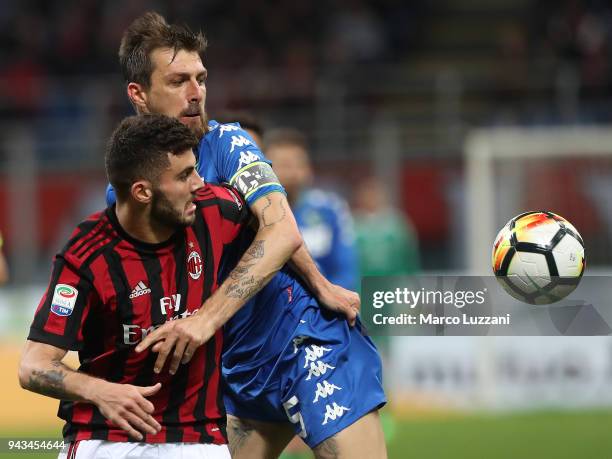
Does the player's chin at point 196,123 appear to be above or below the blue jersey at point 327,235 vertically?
above

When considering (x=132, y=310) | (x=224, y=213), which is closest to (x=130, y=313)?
(x=132, y=310)

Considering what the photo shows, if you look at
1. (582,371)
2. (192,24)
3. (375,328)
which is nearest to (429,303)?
(375,328)

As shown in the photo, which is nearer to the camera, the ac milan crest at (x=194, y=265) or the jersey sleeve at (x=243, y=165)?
the ac milan crest at (x=194, y=265)

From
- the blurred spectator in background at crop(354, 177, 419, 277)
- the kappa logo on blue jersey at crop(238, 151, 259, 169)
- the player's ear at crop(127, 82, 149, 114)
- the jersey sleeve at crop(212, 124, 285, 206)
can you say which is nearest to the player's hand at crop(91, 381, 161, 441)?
the jersey sleeve at crop(212, 124, 285, 206)

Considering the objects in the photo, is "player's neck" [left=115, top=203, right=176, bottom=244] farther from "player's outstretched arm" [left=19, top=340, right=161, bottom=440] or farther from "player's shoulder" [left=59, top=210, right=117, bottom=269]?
"player's outstretched arm" [left=19, top=340, right=161, bottom=440]

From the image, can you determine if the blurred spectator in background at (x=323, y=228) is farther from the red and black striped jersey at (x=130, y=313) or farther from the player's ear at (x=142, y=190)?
the player's ear at (x=142, y=190)

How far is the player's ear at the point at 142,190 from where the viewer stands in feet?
12.2

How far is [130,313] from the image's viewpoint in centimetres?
370

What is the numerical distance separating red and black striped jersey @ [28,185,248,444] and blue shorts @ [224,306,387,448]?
1.68 feet

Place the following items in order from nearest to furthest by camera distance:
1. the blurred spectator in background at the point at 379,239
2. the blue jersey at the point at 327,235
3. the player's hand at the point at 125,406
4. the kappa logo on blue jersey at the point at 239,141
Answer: the player's hand at the point at 125,406
the kappa logo on blue jersey at the point at 239,141
the blue jersey at the point at 327,235
the blurred spectator in background at the point at 379,239

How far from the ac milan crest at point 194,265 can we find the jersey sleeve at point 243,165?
0.99 feet

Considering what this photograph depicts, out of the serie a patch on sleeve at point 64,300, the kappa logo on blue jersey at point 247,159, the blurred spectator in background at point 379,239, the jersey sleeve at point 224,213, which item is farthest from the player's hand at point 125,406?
the blurred spectator in background at point 379,239

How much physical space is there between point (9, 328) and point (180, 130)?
9.01 metres

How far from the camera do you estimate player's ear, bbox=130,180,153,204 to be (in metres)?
3.71
